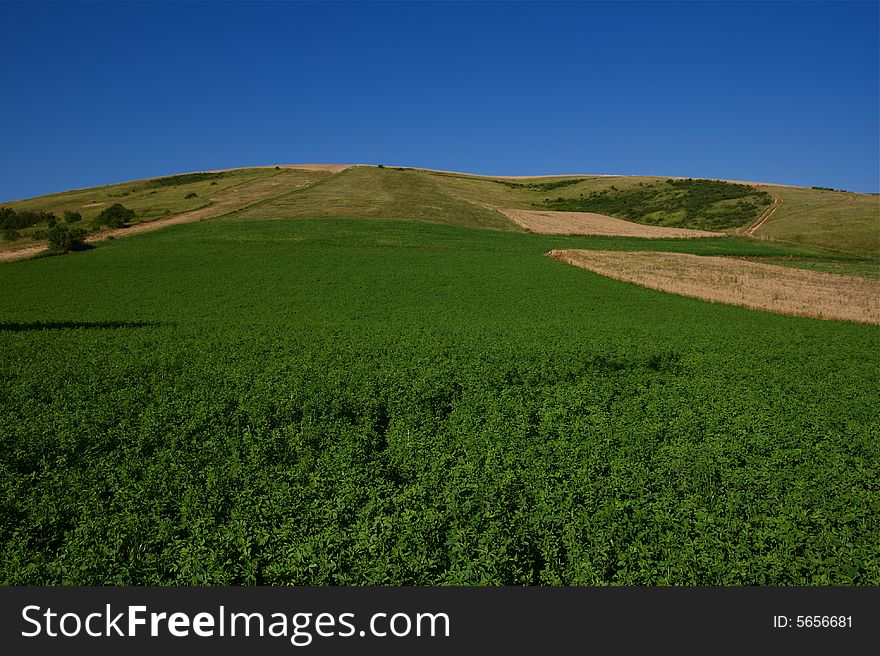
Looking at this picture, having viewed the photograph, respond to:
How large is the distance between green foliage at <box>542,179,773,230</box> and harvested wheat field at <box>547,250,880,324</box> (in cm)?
4477

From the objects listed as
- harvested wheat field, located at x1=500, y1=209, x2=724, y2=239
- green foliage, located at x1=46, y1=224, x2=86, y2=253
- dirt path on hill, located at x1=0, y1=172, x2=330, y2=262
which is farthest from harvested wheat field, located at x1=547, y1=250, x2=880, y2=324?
dirt path on hill, located at x1=0, y1=172, x2=330, y2=262

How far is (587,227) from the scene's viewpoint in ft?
286

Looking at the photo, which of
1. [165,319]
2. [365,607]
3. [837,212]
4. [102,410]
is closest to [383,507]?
[365,607]

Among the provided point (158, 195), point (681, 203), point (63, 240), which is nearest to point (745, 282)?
point (63, 240)

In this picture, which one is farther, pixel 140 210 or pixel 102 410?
pixel 140 210

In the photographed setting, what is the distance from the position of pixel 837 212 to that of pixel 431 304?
9262 centimetres

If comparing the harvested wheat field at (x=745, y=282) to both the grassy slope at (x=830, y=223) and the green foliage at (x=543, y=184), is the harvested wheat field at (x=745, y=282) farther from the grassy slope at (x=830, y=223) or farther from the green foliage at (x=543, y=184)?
the green foliage at (x=543, y=184)

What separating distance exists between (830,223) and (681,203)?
3289 cm

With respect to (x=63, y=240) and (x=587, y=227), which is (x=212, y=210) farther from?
(x=587, y=227)

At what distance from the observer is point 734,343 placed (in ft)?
74.3

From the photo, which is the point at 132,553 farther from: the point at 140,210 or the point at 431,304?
the point at 140,210

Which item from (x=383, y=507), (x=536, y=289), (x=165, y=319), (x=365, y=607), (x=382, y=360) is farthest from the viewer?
(x=536, y=289)

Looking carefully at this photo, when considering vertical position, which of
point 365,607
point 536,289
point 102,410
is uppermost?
point 536,289

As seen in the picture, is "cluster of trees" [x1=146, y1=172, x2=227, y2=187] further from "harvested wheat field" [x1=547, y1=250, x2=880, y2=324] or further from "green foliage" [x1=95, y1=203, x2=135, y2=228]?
"harvested wheat field" [x1=547, y1=250, x2=880, y2=324]
